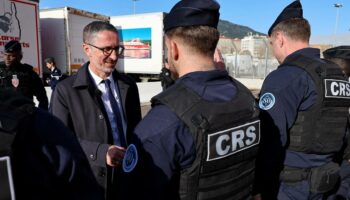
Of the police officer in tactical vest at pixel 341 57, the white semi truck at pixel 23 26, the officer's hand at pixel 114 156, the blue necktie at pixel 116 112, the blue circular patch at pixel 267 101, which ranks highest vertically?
the white semi truck at pixel 23 26

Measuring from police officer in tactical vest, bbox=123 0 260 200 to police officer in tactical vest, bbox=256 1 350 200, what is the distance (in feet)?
1.73

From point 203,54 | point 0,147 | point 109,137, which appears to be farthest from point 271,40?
point 0,147

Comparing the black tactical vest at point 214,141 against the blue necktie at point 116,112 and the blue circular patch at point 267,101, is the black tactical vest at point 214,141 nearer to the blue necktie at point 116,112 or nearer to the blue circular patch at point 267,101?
the blue circular patch at point 267,101

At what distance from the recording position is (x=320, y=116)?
2.20m

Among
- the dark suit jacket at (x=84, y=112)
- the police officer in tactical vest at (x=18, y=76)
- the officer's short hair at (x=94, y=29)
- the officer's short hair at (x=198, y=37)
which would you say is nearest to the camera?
the officer's short hair at (x=198, y=37)

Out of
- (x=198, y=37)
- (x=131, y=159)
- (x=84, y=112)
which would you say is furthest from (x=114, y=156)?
(x=198, y=37)

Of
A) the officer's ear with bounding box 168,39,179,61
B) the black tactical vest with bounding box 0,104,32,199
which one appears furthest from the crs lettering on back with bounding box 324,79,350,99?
the black tactical vest with bounding box 0,104,32,199

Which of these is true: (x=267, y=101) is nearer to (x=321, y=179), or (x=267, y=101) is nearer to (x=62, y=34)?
(x=321, y=179)

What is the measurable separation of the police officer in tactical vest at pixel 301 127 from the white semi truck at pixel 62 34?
39.4 feet

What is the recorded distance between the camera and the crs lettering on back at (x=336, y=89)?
2.22 metres

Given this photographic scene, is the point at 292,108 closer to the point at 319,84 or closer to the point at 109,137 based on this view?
the point at 319,84

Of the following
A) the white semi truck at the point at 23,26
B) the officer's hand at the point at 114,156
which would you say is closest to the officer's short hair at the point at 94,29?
the officer's hand at the point at 114,156

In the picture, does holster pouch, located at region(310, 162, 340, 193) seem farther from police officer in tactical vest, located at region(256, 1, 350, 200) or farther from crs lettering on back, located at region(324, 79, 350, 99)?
crs lettering on back, located at region(324, 79, 350, 99)

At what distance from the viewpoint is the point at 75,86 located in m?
2.37
